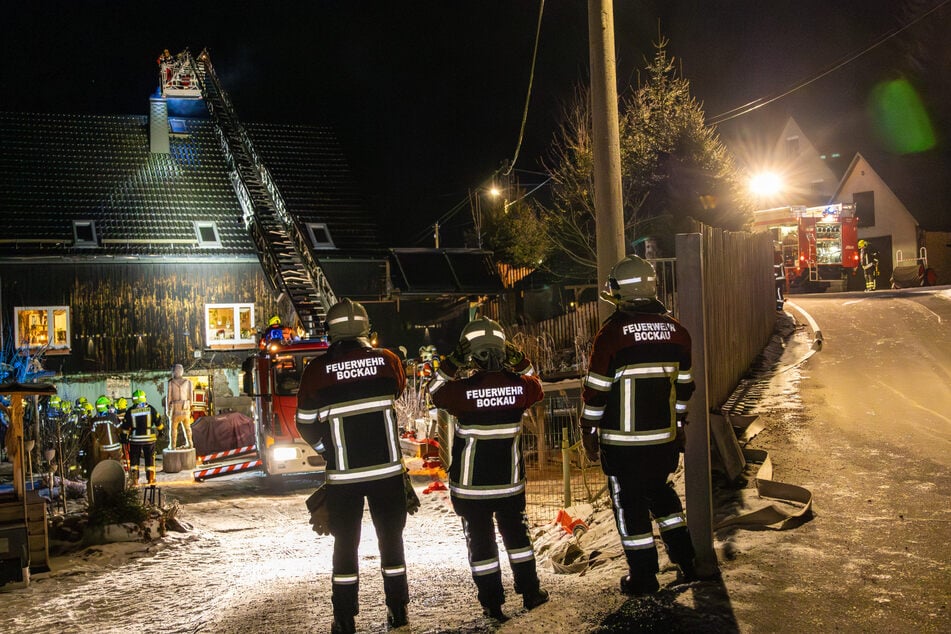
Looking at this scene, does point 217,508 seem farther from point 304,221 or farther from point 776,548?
point 304,221

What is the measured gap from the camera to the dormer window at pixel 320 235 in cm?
2597

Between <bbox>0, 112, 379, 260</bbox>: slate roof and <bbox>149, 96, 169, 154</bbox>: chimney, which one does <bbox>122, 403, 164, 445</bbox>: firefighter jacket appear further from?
<bbox>149, 96, 169, 154</bbox>: chimney

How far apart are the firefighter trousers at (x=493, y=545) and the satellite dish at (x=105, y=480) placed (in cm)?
572

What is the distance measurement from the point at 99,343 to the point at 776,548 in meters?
22.8

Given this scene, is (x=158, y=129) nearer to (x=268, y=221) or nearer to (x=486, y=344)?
(x=268, y=221)

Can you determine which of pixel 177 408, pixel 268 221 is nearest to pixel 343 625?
pixel 177 408

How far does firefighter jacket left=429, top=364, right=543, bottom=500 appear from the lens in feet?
18.0

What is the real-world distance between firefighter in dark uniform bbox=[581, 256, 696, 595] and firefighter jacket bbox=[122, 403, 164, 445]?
1180 centimetres

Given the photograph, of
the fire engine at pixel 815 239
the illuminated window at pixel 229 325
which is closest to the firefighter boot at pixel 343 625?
the illuminated window at pixel 229 325

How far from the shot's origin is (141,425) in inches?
589

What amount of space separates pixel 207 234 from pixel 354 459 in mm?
21353

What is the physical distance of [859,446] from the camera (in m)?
7.95

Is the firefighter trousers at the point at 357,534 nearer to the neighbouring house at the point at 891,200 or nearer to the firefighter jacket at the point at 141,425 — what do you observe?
the firefighter jacket at the point at 141,425

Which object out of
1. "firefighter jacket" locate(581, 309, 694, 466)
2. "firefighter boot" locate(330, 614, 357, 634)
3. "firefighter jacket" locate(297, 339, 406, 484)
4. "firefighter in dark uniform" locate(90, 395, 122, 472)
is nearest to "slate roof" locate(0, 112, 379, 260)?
"firefighter in dark uniform" locate(90, 395, 122, 472)
